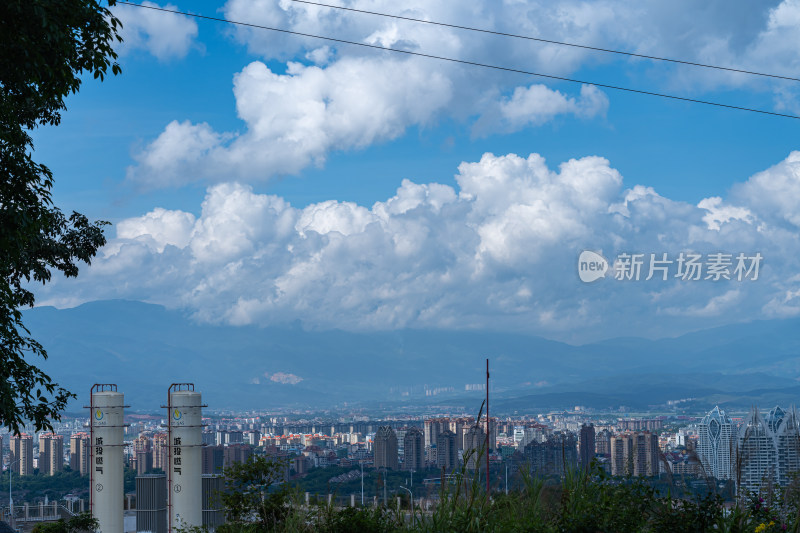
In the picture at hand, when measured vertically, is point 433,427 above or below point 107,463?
below

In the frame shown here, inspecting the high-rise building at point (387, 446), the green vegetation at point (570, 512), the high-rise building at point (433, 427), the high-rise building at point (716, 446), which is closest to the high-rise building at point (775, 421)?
the high-rise building at point (716, 446)

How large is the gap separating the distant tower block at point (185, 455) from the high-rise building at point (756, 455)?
19.6 metres

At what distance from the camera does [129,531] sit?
2627 centimetres

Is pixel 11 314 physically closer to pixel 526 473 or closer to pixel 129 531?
pixel 526 473

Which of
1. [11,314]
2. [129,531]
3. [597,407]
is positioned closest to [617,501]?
[11,314]

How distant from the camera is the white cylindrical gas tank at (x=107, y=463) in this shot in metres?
22.9

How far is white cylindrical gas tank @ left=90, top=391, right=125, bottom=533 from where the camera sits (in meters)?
22.9

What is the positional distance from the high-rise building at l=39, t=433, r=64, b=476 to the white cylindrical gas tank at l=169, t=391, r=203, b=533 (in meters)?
32.5

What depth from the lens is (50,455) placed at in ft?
179

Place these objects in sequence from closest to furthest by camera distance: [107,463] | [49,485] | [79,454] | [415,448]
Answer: [107,463]
[415,448]
[49,485]
[79,454]

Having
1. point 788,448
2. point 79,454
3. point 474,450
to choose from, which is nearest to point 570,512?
point 474,450

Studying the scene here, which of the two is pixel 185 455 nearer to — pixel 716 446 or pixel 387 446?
pixel 387 446

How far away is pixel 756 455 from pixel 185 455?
19.8 m

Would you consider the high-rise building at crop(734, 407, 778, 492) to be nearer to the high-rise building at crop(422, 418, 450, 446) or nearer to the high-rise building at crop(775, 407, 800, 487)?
the high-rise building at crop(775, 407, 800, 487)
